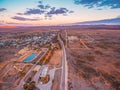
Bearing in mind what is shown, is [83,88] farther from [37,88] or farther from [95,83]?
[37,88]

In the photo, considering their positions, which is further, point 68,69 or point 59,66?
point 59,66

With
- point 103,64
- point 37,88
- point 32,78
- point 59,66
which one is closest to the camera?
point 37,88

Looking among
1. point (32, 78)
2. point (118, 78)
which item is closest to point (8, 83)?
point (32, 78)

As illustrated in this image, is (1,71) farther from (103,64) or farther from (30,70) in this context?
(103,64)

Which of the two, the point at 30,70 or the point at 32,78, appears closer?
the point at 32,78

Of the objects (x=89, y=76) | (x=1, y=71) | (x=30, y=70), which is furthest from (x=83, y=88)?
(x=1, y=71)

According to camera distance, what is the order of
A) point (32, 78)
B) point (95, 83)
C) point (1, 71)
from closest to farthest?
1. point (95, 83)
2. point (32, 78)
3. point (1, 71)

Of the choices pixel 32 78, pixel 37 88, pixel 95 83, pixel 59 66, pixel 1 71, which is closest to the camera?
pixel 37 88

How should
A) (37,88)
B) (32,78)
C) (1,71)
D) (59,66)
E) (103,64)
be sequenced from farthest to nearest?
(103,64)
(59,66)
(1,71)
(32,78)
(37,88)

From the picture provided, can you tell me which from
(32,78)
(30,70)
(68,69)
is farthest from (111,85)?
(30,70)
